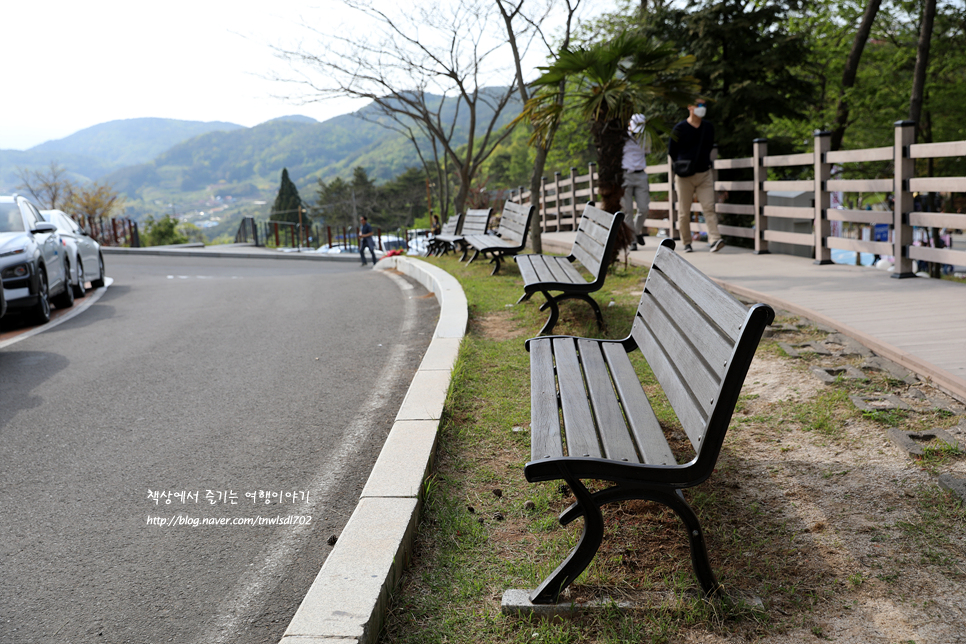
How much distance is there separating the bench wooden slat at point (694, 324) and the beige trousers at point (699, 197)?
805 centimetres

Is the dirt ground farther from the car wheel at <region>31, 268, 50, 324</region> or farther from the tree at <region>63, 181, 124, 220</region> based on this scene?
the tree at <region>63, 181, 124, 220</region>

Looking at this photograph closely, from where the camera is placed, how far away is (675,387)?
3080mm

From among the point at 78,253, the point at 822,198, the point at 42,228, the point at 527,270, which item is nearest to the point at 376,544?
the point at 527,270

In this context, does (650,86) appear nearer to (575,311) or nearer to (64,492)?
(575,311)

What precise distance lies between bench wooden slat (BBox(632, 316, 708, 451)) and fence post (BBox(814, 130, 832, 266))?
637cm

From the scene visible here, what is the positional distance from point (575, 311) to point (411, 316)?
2.31 m

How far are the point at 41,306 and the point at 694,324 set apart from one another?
9.02m

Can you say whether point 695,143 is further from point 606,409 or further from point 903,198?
point 606,409

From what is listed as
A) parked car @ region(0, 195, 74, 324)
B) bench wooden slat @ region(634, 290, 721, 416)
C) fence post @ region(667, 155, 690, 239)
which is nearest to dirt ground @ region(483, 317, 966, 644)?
bench wooden slat @ region(634, 290, 721, 416)

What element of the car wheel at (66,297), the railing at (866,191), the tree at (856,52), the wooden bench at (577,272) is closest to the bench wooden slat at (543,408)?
the wooden bench at (577,272)

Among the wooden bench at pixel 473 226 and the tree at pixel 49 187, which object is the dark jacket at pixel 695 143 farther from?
the tree at pixel 49 187

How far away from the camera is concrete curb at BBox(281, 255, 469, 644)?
234 centimetres

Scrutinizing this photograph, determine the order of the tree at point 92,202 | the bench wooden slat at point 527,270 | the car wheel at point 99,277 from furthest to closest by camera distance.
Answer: the tree at point 92,202, the car wheel at point 99,277, the bench wooden slat at point 527,270

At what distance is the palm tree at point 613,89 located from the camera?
8969 millimetres
